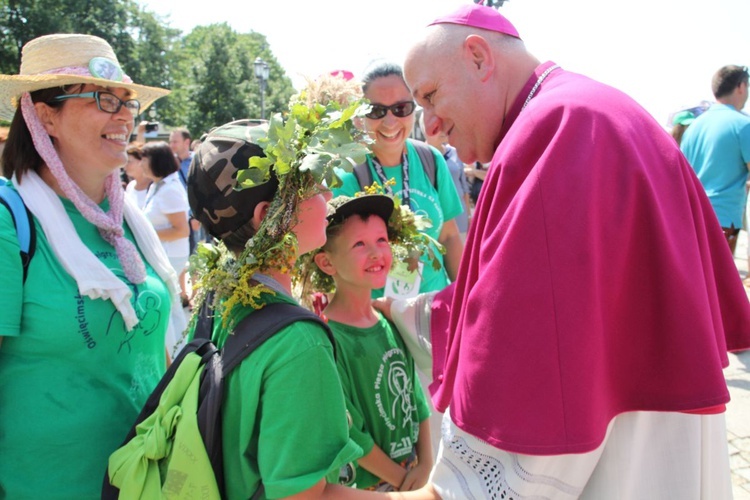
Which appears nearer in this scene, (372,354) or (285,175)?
(285,175)

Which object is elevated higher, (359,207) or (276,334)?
(359,207)

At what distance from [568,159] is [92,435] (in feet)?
5.51

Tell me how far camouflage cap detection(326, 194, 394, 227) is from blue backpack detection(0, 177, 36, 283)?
41.4 inches

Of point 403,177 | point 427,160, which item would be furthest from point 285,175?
point 427,160

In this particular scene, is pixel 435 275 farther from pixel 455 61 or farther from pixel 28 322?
pixel 28 322

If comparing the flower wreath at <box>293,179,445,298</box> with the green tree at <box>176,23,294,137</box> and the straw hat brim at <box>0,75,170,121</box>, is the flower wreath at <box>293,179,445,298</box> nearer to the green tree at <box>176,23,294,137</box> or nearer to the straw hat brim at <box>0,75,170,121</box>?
the straw hat brim at <box>0,75,170,121</box>

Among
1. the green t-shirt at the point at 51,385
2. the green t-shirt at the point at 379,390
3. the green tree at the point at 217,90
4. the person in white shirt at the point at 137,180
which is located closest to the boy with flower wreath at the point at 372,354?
the green t-shirt at the point at 379,390

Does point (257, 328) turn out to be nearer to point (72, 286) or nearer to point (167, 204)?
point (72, 286)

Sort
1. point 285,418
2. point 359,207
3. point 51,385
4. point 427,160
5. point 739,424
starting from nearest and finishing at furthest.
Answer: point 285,418
point 51,385
point 359,207
point 427,160
point 739,424

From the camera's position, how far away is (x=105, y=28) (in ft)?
93.8

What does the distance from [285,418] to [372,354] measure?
100 centimetres

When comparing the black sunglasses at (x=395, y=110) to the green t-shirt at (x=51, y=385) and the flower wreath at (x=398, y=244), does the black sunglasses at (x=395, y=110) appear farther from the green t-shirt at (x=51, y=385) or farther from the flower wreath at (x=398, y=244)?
the green t-shirt at (x=51, y=385)

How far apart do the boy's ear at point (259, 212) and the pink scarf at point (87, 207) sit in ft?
2.45

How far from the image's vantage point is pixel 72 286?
1862 mm
